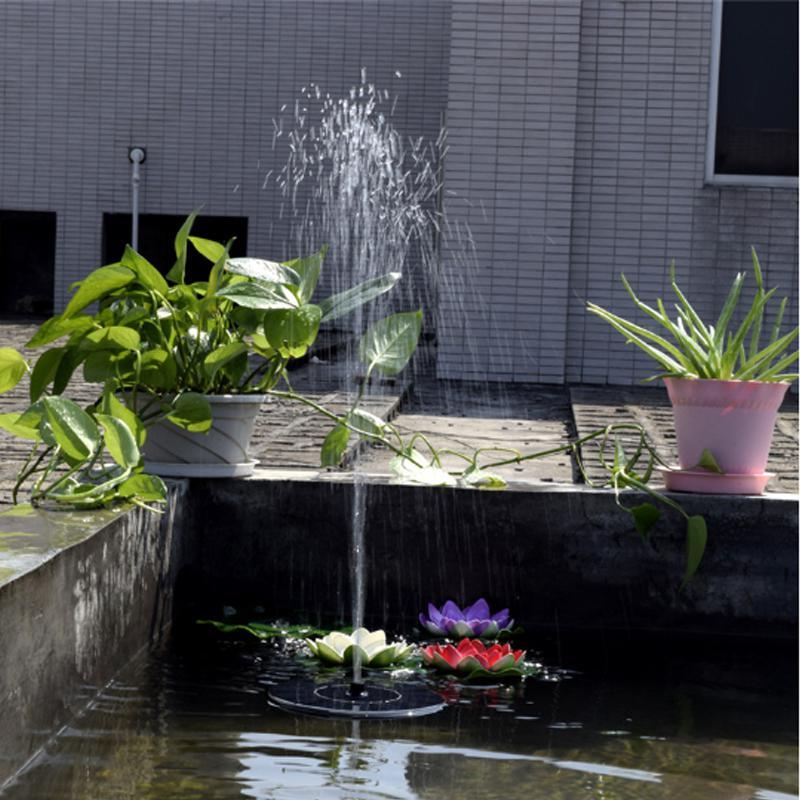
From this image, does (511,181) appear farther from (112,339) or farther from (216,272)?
(112,339)

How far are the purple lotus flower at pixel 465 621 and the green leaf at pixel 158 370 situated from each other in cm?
81

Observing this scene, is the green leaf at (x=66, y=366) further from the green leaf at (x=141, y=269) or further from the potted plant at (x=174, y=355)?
the green leaf at (x=141, y=269)

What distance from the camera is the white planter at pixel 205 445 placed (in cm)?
344

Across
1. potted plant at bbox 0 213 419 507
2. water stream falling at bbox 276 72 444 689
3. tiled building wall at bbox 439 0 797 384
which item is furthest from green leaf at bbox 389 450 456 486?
water stream falling at bbox 276 72 444 689

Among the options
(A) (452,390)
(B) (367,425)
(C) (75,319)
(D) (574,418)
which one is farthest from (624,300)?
(C) (75,319)

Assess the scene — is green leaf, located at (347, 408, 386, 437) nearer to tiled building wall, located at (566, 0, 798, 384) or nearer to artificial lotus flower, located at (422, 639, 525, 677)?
artificial lotus flower, located at (422, 639, 525, 677)

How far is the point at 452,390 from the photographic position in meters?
7.07

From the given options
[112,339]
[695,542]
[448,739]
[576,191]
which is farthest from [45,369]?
[576,191]

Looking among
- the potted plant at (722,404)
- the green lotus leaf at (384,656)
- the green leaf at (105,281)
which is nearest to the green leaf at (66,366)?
the green leaf at (105,281)

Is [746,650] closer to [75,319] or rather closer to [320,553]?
[320,553]

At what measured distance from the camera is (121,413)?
297cm

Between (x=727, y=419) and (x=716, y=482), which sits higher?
(x=727, y=419)

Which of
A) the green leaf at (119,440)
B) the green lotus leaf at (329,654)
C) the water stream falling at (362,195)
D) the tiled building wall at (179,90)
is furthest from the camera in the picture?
the tiled building wall at (179,90)

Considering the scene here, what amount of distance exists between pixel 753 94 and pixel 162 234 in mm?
4361
